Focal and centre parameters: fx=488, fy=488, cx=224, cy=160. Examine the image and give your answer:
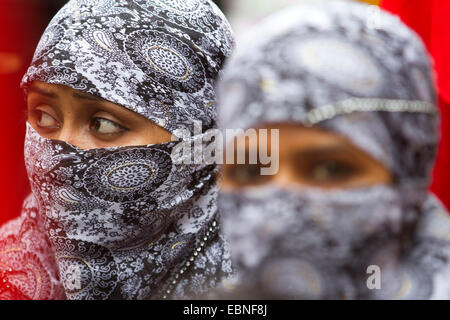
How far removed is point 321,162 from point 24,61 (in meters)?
1.17

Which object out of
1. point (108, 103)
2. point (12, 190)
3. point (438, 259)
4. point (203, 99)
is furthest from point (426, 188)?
point (12, 190)

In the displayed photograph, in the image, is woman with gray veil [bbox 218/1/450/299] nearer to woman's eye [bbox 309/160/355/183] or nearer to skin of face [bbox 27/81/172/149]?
woman's eye [bbox 309/160/355/183]

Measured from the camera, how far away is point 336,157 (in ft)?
2.64

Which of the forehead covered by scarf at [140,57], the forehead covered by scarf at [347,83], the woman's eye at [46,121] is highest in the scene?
the forehead covered by scarf at [140,57]

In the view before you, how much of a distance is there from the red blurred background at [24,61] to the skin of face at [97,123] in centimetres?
34

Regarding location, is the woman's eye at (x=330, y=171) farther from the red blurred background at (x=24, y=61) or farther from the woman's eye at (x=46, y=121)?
the woman's eye at (x=46, y=121)

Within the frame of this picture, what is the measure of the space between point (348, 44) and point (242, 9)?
1.97 feet

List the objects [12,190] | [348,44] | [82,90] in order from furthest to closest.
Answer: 1. [12,190]
2. [82,90]
3. [348,44]

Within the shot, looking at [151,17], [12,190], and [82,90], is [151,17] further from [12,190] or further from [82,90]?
[12,190]

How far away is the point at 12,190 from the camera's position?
1.68 meters

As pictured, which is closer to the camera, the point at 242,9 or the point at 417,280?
the point at 417,280

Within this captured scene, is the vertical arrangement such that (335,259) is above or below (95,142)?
below

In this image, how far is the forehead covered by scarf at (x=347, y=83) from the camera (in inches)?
31.2

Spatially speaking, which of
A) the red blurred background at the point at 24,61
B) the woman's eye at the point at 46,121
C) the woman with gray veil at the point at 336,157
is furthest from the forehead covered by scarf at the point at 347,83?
the woman's eye at the point at 46,121
